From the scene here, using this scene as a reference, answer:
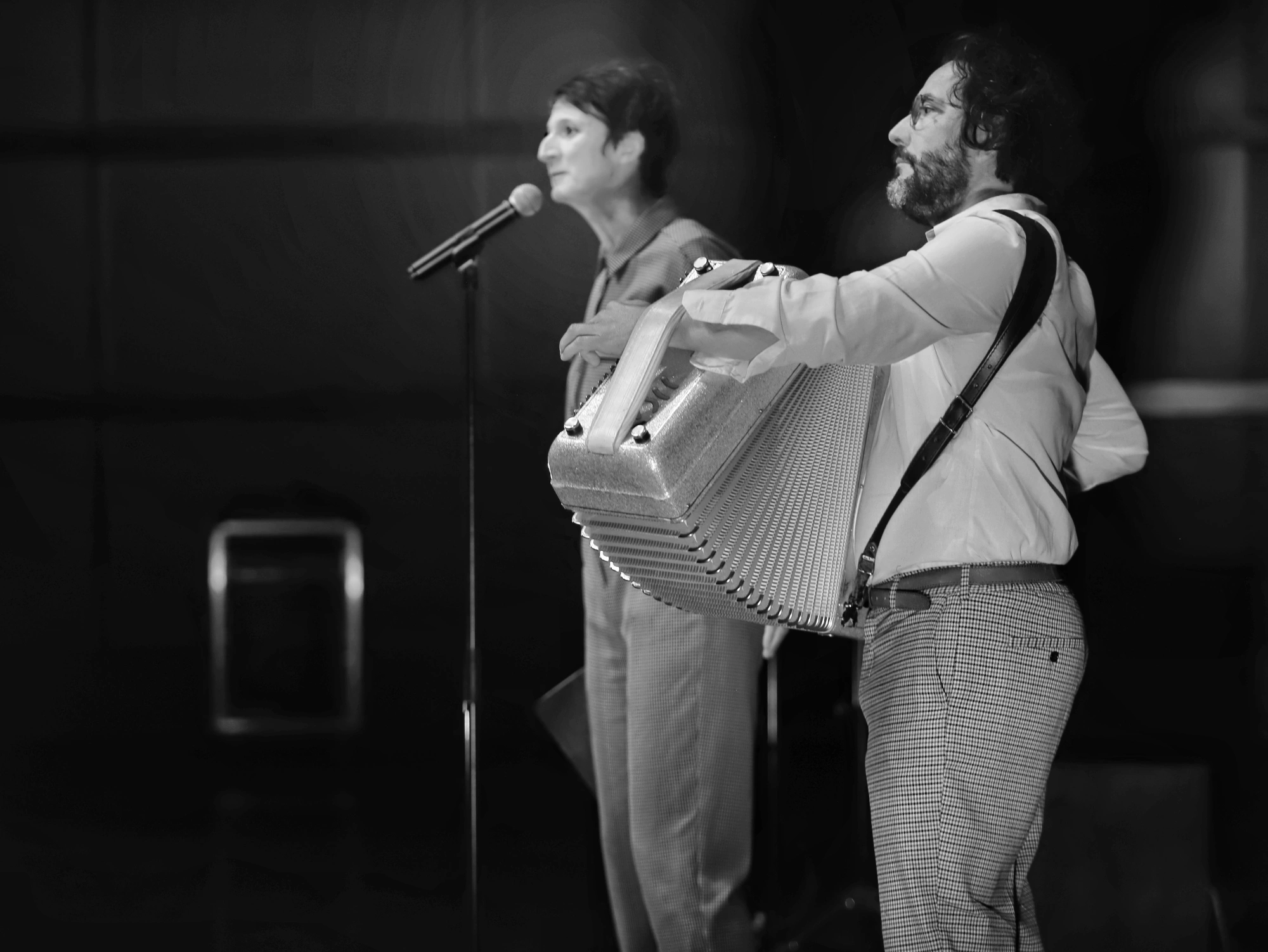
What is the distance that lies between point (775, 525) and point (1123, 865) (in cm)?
117

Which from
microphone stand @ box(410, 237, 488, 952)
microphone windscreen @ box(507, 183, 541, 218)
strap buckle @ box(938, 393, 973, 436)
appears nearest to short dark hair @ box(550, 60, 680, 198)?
microphone windscreen @ box(507, 183, 541, 218)

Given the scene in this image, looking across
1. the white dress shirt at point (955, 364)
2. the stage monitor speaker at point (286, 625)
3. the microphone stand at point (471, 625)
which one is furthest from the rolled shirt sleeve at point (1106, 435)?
the stage monitor speaker at point (286, 625)

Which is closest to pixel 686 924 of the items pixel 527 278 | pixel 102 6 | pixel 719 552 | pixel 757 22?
pixel 719 552

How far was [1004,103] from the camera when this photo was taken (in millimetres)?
1825

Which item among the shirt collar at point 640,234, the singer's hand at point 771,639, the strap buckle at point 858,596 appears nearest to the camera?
the strap buckle at point 858,596

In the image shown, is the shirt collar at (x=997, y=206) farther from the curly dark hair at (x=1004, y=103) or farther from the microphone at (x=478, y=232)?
the microphone at (x=478, y=232)

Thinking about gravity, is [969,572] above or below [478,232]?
below

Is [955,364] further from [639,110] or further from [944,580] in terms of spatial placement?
[639,110]

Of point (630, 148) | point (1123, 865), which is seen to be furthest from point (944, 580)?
point (630, 148)

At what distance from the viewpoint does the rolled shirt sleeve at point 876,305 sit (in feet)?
5.04

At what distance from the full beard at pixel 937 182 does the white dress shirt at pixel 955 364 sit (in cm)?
9

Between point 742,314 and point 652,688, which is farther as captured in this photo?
point 652,688

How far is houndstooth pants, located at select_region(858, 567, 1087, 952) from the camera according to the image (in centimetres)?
167

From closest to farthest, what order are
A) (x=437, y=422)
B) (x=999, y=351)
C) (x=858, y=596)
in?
1. (x=999, y=351)
2. (x=858, y=596)
3. (x=437, y=422)
